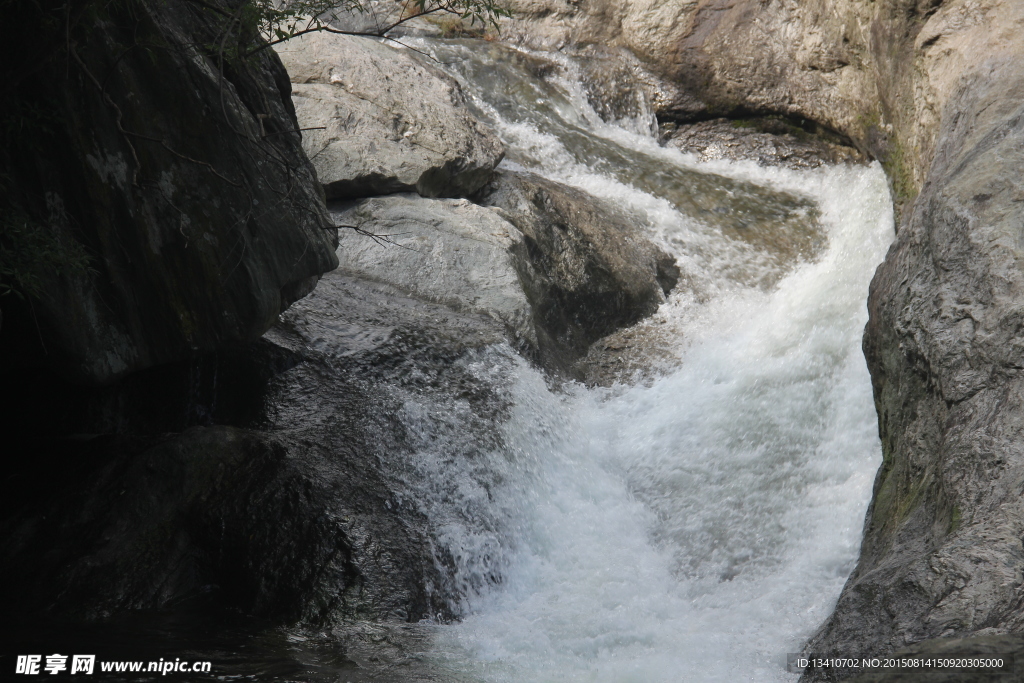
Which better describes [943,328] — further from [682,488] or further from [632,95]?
[632,95]

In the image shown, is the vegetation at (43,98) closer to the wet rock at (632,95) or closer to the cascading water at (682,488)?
the cascading water at (682,488)

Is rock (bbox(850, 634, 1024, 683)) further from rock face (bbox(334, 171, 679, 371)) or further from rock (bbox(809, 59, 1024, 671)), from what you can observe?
rock face (bbox(334, 171, 679, 371))

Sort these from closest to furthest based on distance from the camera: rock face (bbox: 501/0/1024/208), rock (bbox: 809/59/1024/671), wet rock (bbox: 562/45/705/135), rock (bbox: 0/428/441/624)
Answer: rock (bbox: 809/59/1024/671), rock (bbox: 0/428/441/624), rock face (bbox: 501/0/1024/208), wet rock (bbox: 562/45/705/135)

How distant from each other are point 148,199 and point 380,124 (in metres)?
3.89

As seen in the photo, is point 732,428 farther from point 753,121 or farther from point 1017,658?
point 753,121

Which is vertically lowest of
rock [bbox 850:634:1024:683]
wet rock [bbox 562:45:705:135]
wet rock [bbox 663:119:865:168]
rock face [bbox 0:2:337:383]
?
rock [bbox 850:634:1024:683]

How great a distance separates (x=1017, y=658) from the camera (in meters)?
2.54

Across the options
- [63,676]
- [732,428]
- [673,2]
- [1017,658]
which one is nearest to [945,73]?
[732,428]

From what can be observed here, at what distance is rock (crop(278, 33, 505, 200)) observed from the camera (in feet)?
24.8

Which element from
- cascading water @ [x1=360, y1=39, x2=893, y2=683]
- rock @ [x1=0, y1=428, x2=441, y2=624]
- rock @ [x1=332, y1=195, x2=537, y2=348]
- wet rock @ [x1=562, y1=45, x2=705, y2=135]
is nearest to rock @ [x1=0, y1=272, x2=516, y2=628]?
rock @ [x1=0, y1=428, x2=441, y2=624]

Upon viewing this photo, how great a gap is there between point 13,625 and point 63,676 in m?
0.93

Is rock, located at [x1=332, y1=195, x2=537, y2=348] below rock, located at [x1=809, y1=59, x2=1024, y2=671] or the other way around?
the other way around

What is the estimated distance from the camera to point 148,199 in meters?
4.44

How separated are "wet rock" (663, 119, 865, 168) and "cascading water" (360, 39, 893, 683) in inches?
82.8
